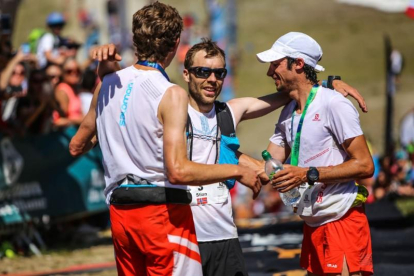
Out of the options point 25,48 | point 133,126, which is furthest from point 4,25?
point 133,126

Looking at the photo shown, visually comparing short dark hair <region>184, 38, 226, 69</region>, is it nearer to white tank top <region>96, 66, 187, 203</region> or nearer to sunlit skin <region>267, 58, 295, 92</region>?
sunlit skin <region>267, 58, 295, 92</region>

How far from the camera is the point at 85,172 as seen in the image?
31.8 feet

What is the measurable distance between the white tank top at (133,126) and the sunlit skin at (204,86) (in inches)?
28.2

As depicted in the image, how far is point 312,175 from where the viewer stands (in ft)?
15.0

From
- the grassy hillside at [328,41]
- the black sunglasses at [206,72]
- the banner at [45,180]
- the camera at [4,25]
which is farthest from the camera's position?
the grassy hillside at [328,41]

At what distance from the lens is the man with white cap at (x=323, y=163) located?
4.63m

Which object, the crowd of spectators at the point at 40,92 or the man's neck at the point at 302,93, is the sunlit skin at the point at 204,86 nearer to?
the man's neck at the point at 302,93

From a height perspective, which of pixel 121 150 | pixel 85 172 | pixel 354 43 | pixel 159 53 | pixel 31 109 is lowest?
pixel 354 43

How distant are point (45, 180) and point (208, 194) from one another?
5.00 m

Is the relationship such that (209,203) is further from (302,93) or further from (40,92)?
(40,92)

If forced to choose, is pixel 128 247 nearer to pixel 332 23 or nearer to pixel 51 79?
pixel 51 79

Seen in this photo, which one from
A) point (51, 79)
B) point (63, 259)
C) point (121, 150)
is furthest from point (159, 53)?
point (51, 79)

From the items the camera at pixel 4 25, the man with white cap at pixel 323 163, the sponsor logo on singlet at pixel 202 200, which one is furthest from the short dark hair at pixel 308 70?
the camera at pixel 4 25

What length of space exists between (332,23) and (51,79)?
40905 mm
